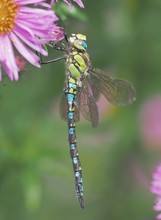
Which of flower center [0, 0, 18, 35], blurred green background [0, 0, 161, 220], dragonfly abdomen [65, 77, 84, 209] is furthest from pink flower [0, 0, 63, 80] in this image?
blurred green background [0, 0, 161, 220]

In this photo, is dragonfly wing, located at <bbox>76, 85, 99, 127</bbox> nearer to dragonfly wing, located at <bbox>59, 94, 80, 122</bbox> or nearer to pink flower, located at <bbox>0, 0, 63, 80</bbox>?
dragonfly wing, located at <bbox>59, 94, 80, 122</bbox>

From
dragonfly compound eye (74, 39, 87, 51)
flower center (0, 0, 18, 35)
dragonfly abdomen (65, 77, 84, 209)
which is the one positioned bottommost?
dragonfly abdomen (65, 77, 84, 209)

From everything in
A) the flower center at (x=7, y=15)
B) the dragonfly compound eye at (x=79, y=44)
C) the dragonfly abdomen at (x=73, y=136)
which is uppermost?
the flower center at (x=7, y=15)

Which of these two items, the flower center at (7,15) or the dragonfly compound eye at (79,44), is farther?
the dragonfly compound eye at (79,44)

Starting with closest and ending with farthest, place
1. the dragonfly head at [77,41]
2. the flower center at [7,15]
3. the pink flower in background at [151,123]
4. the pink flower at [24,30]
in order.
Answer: the pink flower at [24,30]
the flower center at [7,15]
the dragonfly head at [77,41]
the pink flower in background at [151,123]

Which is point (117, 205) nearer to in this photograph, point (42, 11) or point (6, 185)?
point (6, 185)

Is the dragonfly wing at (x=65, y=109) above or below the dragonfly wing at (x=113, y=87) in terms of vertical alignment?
below

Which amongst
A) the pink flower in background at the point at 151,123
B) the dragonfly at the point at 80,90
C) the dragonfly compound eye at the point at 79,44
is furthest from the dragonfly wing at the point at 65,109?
the pink flower in background at the point at 151,123

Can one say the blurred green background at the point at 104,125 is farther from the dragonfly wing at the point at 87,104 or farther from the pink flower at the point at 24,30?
the pink flower at the point at 24,30

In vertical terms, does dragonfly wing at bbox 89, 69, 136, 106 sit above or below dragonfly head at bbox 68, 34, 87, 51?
below
